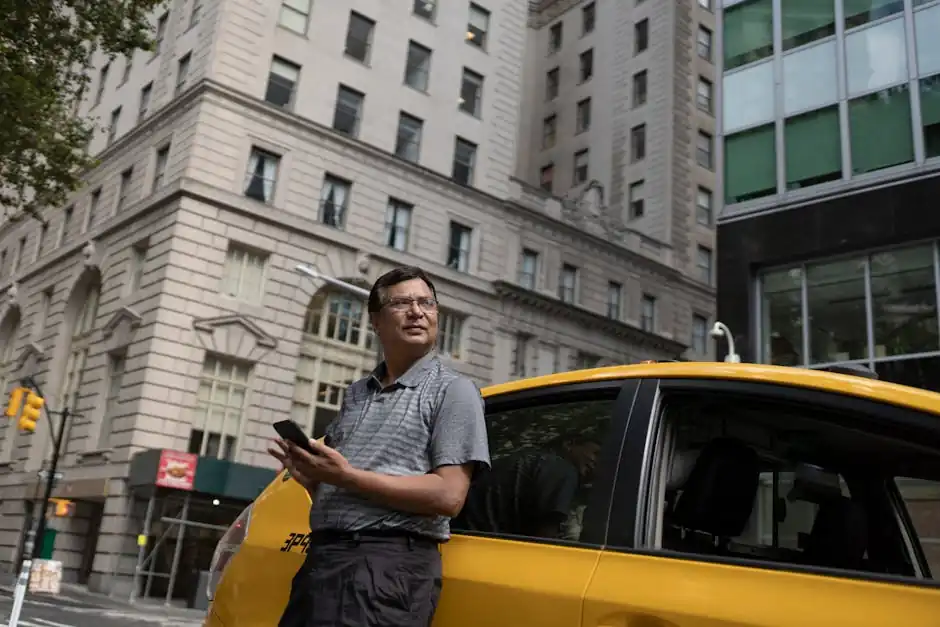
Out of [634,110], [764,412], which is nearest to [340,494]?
[764,412]

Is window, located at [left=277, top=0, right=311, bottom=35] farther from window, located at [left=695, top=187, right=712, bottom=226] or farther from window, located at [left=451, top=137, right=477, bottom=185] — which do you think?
window, located at [left=695, top=187, right=712, bottom=226]

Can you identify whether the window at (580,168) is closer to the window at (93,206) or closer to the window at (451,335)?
the window at (451,335)

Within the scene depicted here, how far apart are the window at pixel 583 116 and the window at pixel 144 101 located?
23.3m

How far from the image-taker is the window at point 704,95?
44.3m

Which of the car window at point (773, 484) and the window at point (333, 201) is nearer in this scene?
the car window at point (773, 484)

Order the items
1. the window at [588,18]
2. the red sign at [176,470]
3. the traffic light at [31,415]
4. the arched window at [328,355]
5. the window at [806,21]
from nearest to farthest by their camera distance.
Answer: the window at [806,21] < the traffic light at [31,415] < the red sign at [176,470] < the arched window at [328,355] < the window at [588,18]

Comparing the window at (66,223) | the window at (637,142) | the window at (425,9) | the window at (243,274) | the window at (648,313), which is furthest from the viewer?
the window at (637,142)

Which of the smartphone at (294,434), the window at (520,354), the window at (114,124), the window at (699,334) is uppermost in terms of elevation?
the window at (114,124)

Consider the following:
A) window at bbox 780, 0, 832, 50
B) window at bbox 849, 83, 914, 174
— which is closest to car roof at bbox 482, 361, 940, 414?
window at bbox 849, 83, 914, 174

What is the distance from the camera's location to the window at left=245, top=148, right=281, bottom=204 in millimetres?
28312

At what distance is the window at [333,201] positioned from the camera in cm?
2981

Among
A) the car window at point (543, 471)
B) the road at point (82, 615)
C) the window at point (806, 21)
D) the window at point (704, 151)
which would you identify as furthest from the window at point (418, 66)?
the car window at point (543, 471)

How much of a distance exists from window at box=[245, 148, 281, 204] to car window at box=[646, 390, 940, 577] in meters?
27.2

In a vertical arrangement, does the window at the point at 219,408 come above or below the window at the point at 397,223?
below
